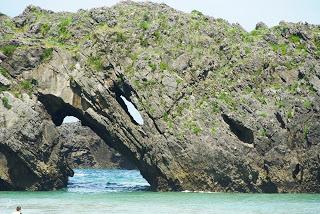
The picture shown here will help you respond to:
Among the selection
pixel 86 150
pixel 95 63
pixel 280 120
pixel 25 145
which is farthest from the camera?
pixel 86 150

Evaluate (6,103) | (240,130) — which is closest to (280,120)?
(240,130)

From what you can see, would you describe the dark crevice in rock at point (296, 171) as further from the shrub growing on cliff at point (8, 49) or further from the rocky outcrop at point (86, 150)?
the rocky outcrop at point (86, 150)

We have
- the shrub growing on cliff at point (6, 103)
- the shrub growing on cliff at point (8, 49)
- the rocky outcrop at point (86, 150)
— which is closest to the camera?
the shrub growing on cliff at point (6, 103)

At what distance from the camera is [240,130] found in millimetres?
57812

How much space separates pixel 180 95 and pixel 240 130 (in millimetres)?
6512

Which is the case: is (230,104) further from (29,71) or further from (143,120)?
(29,71)

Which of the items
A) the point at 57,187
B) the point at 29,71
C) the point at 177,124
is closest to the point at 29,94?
the point at 29,71

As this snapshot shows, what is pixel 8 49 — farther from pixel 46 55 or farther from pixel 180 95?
pixel 180 95

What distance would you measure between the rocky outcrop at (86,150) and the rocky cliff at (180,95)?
75.3 meters

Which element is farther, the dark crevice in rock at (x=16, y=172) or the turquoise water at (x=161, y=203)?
the dark crevice in rock at (x=16, y=172)

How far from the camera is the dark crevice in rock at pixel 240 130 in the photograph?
5709 cm

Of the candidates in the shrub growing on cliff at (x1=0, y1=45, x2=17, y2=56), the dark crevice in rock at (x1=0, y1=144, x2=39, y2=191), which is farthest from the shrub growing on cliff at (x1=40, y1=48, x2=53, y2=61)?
the dark crevice in rock at (x1=0, y1=144, x2=39, y2=191)

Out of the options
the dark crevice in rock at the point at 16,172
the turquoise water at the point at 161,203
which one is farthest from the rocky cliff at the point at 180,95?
the turquoise water at the point at 161,203

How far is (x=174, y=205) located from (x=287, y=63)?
898 inches
